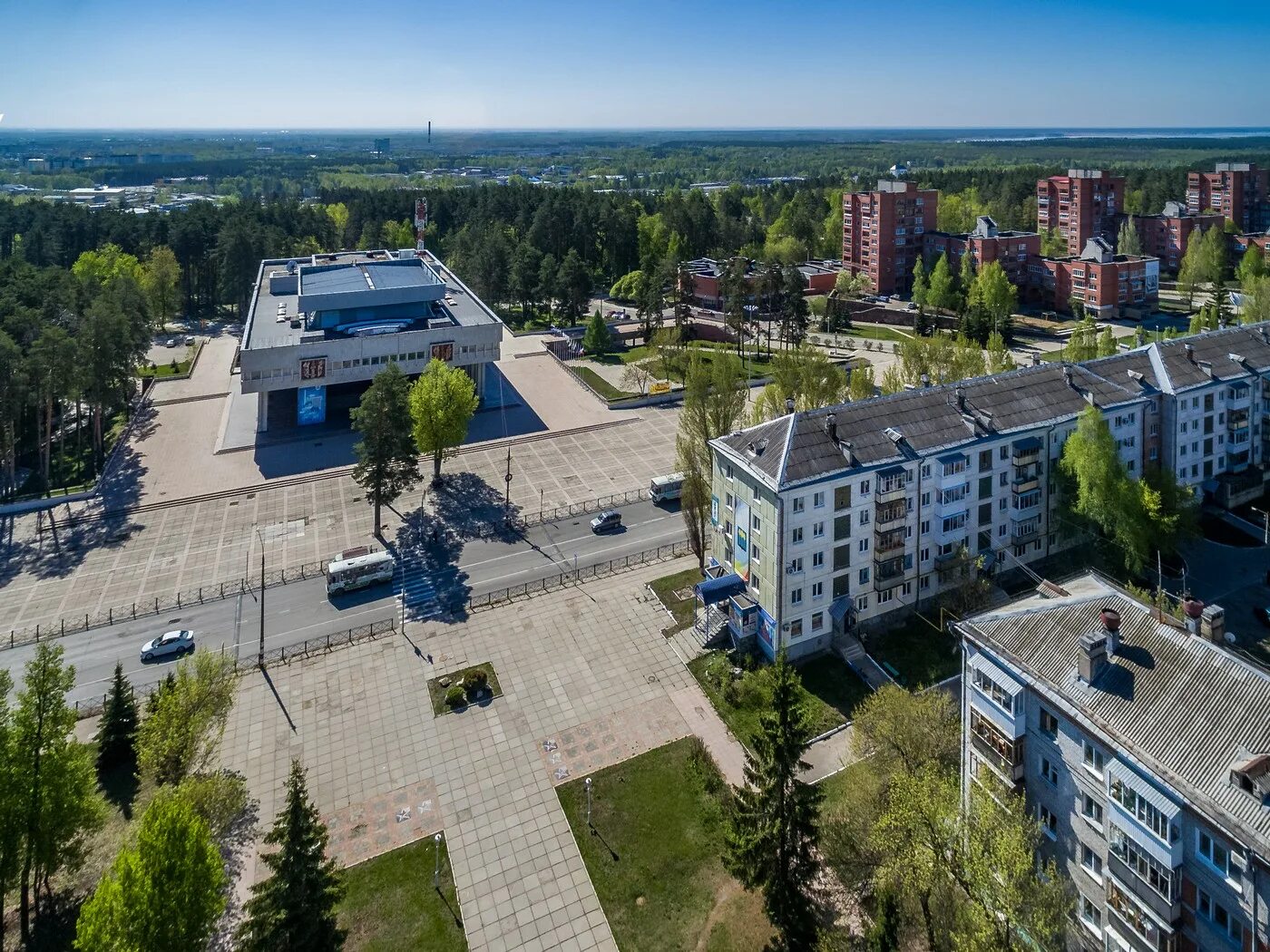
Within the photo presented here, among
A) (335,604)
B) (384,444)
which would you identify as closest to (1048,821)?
(335,604)

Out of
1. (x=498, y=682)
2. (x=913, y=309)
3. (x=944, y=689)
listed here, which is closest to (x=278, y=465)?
(x=498, y=682)

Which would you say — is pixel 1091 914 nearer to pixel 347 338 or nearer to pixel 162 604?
pixel 162 604

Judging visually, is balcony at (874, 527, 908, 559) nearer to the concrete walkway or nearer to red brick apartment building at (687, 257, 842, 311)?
the concrete walkway

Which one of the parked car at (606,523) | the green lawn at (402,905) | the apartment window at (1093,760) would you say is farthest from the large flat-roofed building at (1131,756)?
the parked car at (606,523)

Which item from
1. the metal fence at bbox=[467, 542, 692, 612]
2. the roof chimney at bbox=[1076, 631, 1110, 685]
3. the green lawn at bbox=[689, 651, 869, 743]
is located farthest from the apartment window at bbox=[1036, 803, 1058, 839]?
the metal fence at bbox=[467, 542, 692, 612]

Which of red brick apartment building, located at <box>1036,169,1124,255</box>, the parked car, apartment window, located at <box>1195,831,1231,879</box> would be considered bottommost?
the parked car

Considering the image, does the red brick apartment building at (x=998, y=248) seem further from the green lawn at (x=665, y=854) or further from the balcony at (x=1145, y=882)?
the balcony at (x=1145, y=882)

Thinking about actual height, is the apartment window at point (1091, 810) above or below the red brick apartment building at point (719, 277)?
below
